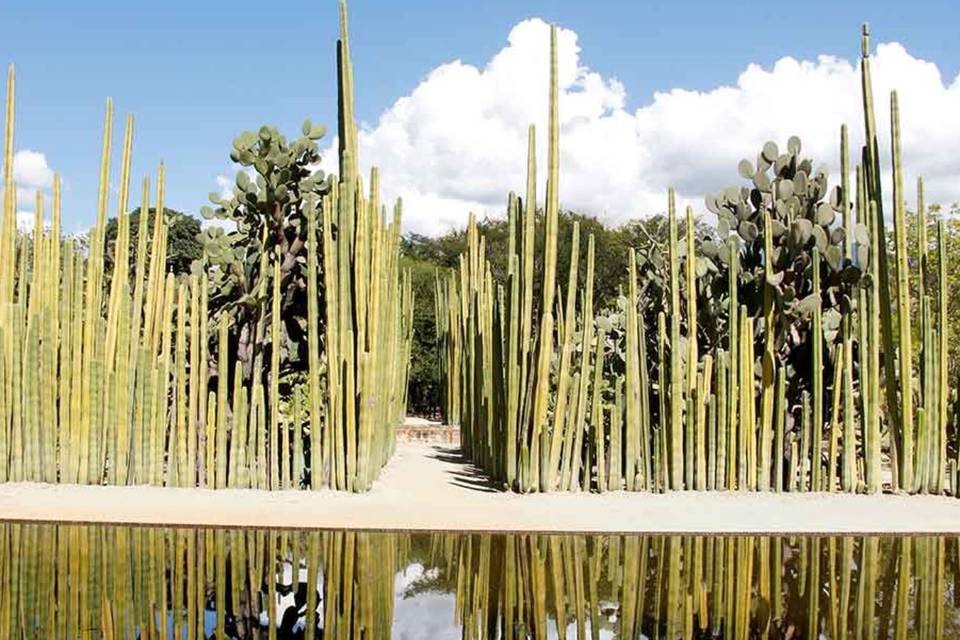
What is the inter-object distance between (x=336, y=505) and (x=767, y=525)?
3237 millimetres

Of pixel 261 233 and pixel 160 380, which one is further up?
pixel 261 233

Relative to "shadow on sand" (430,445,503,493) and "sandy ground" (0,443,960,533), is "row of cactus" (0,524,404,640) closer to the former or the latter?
"sandy ground" (0,443,960,533)

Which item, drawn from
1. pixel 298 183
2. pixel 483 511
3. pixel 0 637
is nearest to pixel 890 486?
pixel 483 511

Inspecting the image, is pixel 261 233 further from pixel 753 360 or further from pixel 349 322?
pixel 753 360

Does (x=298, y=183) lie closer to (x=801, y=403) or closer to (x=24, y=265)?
(x=24, y=265)

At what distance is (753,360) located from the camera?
931 cm

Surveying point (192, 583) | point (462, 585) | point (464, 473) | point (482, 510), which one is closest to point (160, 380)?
point (482, 510)

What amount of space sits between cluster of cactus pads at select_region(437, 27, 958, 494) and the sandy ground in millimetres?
313

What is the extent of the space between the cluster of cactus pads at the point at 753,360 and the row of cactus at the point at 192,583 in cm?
262

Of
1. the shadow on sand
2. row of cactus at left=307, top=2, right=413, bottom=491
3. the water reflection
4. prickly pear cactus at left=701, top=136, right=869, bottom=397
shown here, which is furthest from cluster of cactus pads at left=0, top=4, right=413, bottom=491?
prickly pear cactus at left=701, top=136, right=869, bottom=397

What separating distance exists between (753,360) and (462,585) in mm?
4821

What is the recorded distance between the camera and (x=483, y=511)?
800cm

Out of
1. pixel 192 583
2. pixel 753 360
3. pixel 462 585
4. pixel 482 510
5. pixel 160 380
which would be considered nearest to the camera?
pixel 192 583

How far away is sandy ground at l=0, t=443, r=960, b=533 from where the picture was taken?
7371 mm
